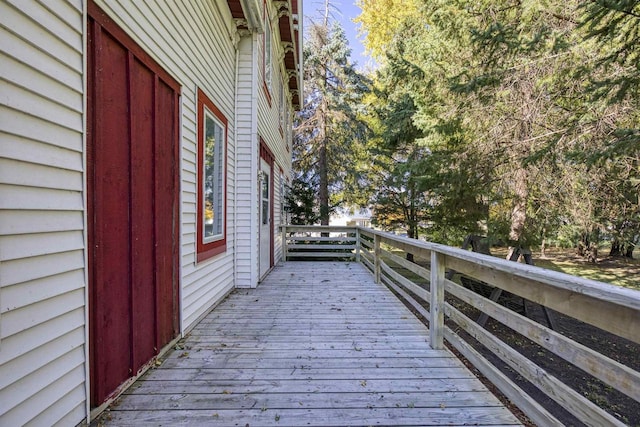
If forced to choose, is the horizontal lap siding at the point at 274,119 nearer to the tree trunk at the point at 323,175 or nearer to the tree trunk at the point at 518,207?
the tree trunk at the point at 323,175

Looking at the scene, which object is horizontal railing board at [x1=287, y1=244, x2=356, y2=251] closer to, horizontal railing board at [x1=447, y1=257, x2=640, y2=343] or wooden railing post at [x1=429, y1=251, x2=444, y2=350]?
wooden railing post at [x1=429, y1=251, x2=444, y2=350]

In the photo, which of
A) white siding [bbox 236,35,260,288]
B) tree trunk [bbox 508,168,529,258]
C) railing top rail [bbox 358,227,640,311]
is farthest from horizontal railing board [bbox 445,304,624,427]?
tree trunk [bbox 508,168,529,258]

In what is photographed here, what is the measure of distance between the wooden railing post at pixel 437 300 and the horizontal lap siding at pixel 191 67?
2355 mm

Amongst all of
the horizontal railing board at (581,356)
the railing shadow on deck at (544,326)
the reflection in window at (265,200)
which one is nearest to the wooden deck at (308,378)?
the railing shadow on deck at (544,326)

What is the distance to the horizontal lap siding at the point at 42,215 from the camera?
1.39m

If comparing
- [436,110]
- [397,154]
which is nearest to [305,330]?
[436,110]

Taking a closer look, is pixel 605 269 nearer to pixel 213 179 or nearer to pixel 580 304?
pixel 580 304

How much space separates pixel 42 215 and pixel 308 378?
1.93 meters

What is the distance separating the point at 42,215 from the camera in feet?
5.13

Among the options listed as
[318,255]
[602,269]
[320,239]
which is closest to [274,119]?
[320,239]

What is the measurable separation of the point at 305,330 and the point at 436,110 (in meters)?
6.49

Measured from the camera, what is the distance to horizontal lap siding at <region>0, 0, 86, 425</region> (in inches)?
54.6

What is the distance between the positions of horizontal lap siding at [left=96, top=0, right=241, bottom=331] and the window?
0.14 metres

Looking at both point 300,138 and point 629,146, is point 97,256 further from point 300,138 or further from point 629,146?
point 300,138
